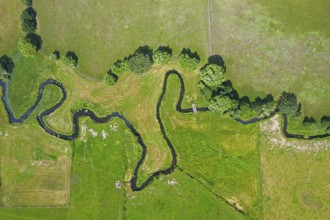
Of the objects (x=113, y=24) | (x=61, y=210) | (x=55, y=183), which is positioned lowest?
(x=61, y=210)

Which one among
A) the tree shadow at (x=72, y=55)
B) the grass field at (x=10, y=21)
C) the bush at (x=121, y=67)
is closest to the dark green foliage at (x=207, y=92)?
the bush at (x=121, y=67)

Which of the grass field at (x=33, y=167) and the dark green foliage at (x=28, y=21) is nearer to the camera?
the grass field at (x=33, y=167)

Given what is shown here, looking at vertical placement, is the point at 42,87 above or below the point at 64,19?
below

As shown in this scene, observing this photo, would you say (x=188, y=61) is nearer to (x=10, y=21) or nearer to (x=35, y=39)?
(x=35, y=39)

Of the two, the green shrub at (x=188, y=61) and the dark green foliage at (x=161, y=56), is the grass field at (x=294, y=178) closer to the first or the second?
the green shrub at (x=188, y=61)

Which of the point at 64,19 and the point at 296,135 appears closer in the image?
the point at 296,135

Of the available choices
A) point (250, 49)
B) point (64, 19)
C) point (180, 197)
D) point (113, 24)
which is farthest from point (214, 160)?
point (64, 19)

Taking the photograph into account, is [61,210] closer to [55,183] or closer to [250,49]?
[55,183]
